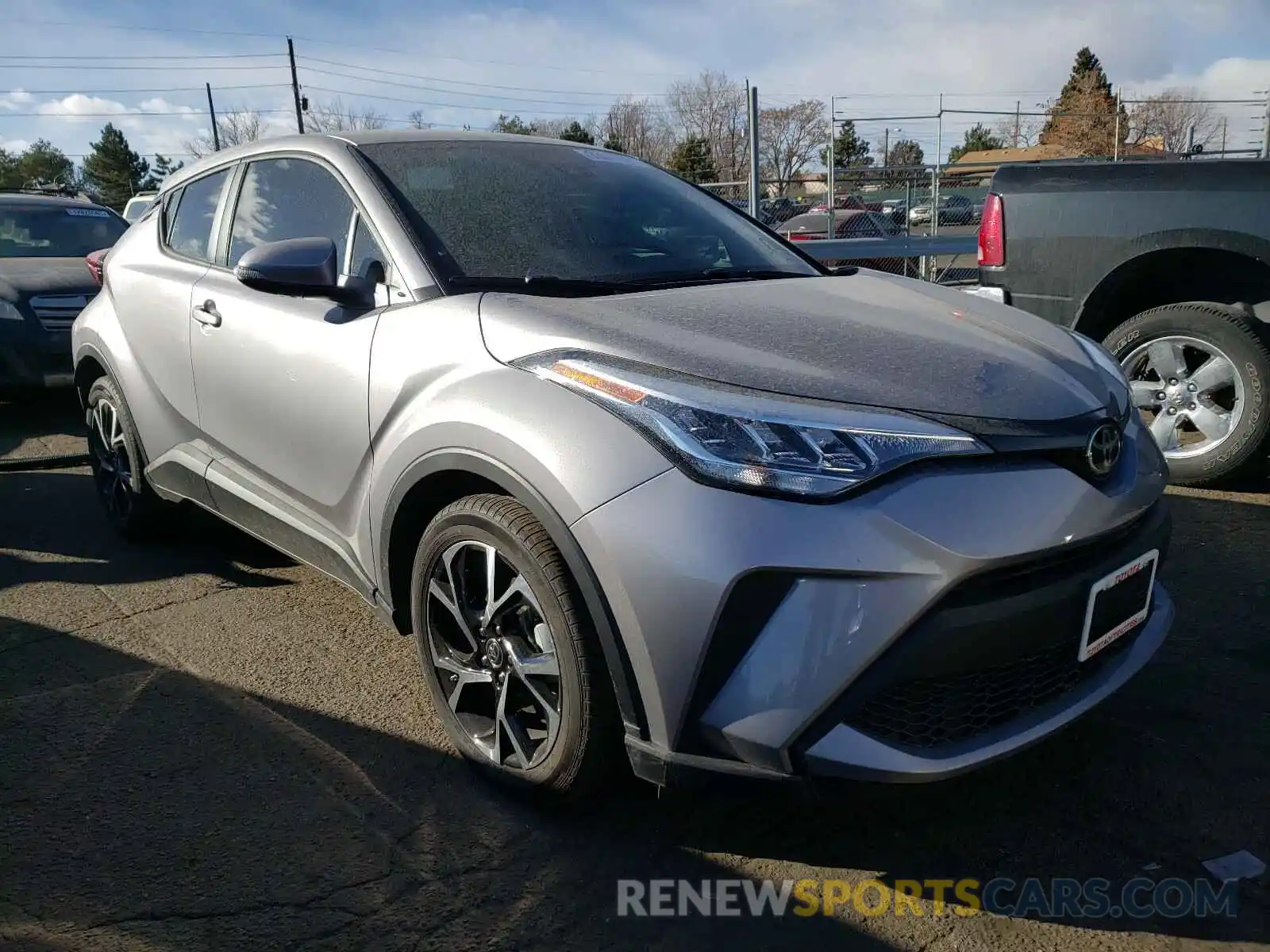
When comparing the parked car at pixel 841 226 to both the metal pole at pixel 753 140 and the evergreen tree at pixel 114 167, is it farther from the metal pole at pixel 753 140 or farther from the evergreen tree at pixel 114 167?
the evergreen tree at pixel 114 167

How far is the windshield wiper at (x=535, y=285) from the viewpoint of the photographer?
270cm

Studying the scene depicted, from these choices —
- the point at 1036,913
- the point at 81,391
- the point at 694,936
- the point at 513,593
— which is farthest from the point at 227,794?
the point at 81,391

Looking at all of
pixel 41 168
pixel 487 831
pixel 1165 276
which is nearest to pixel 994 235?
pixel 1165 276

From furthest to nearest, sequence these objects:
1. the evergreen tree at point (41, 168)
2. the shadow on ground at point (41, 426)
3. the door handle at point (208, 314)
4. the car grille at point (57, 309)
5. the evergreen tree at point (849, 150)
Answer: the evergreen tree at point (41, 168), the evergreen tree at point (849, 150), the car grille at point (57, 309), the shadow on ground at point (41, 426), the door handle at point (208, 314)

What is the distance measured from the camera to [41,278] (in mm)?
7602

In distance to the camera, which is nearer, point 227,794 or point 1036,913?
point 1036,913

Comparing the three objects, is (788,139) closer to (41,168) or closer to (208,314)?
(208,314)

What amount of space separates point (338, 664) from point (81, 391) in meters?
2.46

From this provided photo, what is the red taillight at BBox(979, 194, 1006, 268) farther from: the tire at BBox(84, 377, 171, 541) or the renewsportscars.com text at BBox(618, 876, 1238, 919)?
the tire at BBox(84, 377, 171, 541)

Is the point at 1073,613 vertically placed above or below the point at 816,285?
below

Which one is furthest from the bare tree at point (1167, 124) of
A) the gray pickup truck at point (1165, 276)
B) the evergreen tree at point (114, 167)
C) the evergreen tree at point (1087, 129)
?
the evergreen tree at point (114, 167)

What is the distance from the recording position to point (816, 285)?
10.0ft

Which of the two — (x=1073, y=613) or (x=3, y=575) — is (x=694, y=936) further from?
(x=3, y=575)

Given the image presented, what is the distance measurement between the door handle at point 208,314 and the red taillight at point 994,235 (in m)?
3.74
